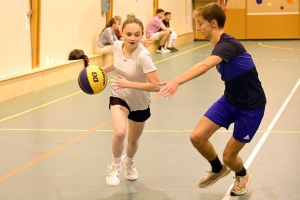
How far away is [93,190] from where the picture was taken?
16.6 ft

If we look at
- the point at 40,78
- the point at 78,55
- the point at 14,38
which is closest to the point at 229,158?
the point at 14,38

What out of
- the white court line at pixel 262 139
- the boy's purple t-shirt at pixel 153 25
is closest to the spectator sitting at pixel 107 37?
the boy's purple t-shirt at pixel 153 25

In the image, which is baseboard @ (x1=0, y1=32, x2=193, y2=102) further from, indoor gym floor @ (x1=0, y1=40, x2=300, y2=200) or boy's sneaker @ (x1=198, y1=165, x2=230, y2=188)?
boy's sneaker @ (x1=198, y1=165, x2=230, y2=188)

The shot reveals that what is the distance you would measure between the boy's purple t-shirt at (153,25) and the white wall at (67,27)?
3526mm


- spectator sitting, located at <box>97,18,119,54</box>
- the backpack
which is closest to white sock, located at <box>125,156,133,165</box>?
the backpack

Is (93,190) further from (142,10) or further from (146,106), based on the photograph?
(142,10)

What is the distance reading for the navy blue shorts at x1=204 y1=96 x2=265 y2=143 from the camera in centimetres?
455

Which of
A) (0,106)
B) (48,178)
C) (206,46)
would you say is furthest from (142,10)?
(48,178)

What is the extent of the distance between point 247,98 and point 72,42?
29.2 feet

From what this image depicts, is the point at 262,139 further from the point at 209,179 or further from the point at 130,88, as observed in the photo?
the point at 130,88

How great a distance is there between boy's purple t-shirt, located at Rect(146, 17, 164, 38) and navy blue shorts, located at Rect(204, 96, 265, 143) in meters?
13.4

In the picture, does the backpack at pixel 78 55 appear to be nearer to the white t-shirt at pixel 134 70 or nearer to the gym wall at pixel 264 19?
the white t-shirt at pixel 134 70

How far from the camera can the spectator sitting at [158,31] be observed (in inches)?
701

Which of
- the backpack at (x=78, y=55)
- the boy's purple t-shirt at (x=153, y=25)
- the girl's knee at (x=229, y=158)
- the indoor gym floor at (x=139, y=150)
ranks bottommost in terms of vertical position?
the indoor gym floor at (x=139, y=150)
